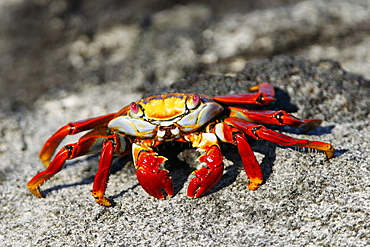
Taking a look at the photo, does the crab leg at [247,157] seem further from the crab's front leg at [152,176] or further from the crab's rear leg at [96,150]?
the crab's rear leg at [96,150]

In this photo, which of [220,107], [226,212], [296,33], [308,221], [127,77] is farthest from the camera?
[296,33]

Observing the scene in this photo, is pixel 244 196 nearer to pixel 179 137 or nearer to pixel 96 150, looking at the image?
pixel 179 137

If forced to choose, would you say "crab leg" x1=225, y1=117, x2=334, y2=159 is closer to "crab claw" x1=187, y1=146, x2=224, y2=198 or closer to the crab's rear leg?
"crab claw" x1=187, y1=146, x2=224, y2=198

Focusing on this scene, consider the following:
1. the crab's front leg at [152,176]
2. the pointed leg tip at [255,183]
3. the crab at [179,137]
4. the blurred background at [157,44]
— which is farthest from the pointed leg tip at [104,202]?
the blurred background at [157,44]

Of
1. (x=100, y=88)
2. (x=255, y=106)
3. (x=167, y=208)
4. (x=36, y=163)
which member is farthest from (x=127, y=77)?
(x=167, y=208)

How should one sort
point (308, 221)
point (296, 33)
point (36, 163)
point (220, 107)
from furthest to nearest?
point (296, 33)
point (36, 163)
point (220, 107)
point (308, 221)

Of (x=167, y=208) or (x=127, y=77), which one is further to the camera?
(x=127, y=77)

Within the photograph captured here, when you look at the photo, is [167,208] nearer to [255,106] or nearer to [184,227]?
[184,227]
